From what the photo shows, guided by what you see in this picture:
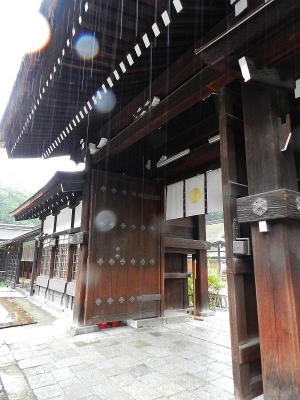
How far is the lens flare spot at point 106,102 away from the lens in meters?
4.10

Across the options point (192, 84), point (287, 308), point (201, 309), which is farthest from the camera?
point (201, 309)

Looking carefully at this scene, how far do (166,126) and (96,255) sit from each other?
3298mm

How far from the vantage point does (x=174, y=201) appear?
6629mm

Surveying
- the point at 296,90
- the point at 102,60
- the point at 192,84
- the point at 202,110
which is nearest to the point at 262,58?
the point at 296,90

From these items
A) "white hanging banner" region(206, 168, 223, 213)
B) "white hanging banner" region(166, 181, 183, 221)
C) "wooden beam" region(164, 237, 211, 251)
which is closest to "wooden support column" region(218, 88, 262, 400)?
"white hanging banner" region(206, 168, 223, 213)

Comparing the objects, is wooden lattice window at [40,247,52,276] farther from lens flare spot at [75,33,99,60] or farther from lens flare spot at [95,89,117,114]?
lens flare spot at [75,33,99,60]

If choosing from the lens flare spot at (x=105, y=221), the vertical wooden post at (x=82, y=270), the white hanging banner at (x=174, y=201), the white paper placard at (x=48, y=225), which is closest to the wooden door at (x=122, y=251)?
the lens flare spot at (x=105, y=221)

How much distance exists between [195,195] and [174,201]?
2.59 feet

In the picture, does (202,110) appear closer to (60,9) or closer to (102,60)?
(102,60)

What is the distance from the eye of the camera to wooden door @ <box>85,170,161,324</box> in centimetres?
552

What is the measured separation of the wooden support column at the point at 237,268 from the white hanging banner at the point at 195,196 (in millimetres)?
2853

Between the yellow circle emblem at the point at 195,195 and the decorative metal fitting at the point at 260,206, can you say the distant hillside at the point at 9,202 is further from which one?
the decorative metal fitting at the point at 260,206

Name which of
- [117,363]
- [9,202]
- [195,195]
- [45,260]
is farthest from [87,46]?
[9,202]

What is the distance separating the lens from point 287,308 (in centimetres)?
204
